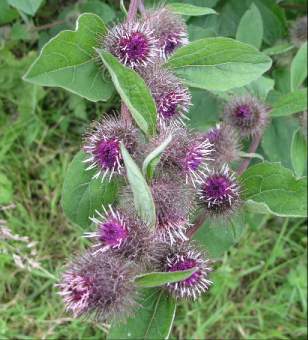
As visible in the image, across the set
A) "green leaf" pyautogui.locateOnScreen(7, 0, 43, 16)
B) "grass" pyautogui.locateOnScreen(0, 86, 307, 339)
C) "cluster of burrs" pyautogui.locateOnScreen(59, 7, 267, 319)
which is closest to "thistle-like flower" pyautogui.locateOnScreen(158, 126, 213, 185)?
"cluster of burrs" pyautogui.locateOnScreen(59, 7, 267, 319)

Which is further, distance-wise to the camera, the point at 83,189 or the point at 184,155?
the point at 83,189

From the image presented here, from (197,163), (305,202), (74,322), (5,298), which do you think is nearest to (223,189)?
(197,163)

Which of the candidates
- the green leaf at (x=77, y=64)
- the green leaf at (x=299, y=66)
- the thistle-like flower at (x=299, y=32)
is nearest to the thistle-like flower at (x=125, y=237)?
the green leaf at (x=77, y=64)

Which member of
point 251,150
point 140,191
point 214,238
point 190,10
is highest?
point 190,10

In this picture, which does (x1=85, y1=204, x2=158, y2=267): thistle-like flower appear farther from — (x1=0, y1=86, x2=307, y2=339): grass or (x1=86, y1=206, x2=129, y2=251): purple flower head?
(x1=0, y1=86, x2=307, y2=339): grass

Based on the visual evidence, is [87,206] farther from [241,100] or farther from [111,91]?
[241,100]

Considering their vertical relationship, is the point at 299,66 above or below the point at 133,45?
below

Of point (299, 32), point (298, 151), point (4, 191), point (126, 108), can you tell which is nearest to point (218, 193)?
point (126, 108)

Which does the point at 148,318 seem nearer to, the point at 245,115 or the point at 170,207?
the point at 170,207
